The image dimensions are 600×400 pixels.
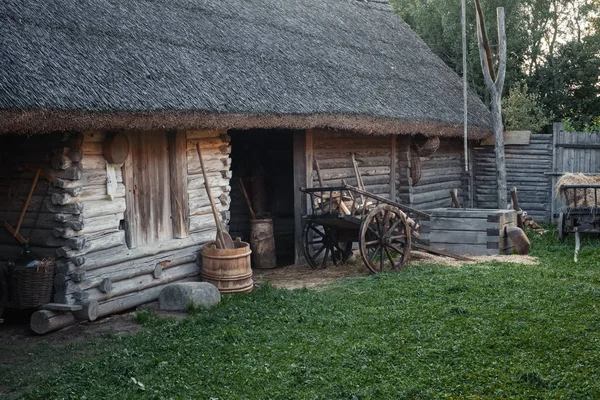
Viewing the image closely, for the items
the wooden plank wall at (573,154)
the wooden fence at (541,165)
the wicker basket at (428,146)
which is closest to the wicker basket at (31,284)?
the wicker basket at (428,146)

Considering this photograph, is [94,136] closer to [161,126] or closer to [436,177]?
[161,126]

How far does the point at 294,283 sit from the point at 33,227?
11.8 ft

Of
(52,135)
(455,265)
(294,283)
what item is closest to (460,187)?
(455,265)

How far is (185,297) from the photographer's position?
323 inches

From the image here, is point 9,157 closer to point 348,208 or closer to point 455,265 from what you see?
point 348,208

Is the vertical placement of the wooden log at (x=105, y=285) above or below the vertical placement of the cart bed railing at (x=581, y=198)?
below

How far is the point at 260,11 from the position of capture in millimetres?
12656

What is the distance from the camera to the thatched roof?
23.2ft

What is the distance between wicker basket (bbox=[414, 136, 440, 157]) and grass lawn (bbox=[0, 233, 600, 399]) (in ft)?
17.8

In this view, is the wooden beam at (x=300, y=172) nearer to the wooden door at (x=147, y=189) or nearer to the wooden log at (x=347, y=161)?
the wooden log at (x=347, y=161)

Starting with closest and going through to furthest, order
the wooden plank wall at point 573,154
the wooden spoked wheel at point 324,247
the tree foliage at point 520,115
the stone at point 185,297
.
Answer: the stone at point 185,297 < the wooden spoked wheel at point 324,247 < the wooden plank wall at point 573,154 < the tree foliage at point 520,115

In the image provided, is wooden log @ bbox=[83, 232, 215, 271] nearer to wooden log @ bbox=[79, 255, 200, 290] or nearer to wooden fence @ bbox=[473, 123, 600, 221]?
wooden log @ bbox=[79, 255, 200, 290]

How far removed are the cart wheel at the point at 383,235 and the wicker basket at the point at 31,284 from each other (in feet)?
13.1

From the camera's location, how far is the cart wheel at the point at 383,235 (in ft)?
32.4
